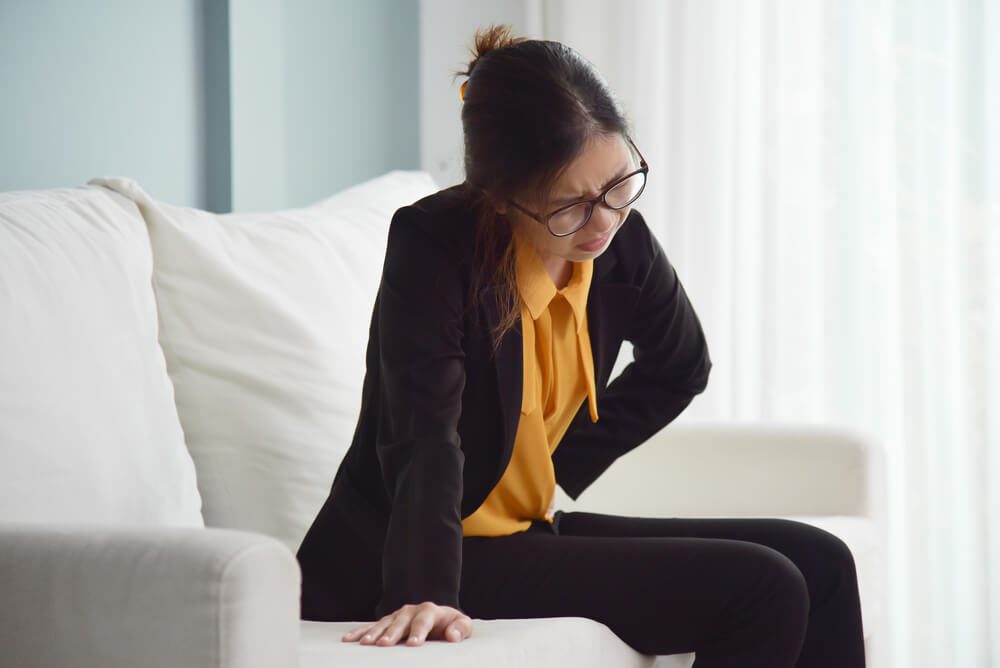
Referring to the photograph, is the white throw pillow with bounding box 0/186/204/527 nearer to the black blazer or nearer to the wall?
the black blazer

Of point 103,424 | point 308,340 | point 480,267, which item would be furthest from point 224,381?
point 480,267

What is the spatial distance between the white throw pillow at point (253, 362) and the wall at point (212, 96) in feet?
0.96

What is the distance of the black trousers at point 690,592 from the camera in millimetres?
1115

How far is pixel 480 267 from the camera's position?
1210mm

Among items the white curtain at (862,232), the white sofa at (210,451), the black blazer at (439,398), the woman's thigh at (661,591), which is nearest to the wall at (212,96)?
the white sofa at (210,451)

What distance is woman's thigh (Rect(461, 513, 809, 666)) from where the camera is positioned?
111 centimetres

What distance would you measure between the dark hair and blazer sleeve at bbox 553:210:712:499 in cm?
33

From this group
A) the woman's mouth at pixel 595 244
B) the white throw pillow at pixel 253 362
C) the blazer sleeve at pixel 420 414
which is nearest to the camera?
the blazer sleeve at pixel 420 414

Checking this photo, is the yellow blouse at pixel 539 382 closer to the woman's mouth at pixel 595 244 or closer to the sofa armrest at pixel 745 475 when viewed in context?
the woman's mouth at pixel 595 244

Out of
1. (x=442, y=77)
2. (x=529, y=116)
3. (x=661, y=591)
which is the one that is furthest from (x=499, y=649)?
(x=442, y=77)

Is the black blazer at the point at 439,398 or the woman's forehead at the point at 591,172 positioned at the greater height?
the woman's forehead at the point at 591,172

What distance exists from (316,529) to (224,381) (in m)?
0.27

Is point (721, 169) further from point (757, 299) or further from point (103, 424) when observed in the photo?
point (103, 424)

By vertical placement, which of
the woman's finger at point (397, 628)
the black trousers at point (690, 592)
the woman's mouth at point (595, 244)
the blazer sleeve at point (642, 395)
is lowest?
the black trousers at point (690, 592)
